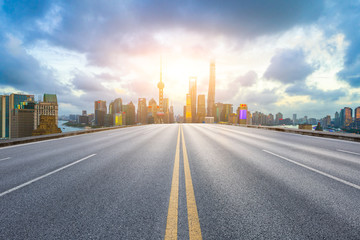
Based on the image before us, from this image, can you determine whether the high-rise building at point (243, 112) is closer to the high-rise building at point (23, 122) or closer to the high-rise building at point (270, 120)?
the high-rise building at point (270, 120)

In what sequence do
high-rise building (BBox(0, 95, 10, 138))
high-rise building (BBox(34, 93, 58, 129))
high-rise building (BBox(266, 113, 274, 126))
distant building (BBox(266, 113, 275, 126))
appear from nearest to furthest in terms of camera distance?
high-rise building (BBox(34, 93, 58, 129))
high-rise building (BBox(266, 113, 274, 126))
distant building (BBox(266, 113, 275, 126))
high-rise building (BBox(0, 95, 10, 138))

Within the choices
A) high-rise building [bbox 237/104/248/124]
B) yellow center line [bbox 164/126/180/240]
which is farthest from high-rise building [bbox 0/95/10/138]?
yellow center line [bbox 164/126/180/240]

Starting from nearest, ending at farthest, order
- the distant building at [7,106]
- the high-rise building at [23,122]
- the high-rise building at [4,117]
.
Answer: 1. the high-rise building at [23,122]
2. the high-rise building at [4,117]
3. the distant building at [7,106]

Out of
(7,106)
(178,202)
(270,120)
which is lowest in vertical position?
(178,202)

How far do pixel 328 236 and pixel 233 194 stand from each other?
1429mm

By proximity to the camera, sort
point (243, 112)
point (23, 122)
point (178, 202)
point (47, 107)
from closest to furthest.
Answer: point (178, 202) < point (243, 112) < point (23, 122) < point (47, 107)

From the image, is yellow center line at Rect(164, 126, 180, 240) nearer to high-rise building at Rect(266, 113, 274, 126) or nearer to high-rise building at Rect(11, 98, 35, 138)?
high-rise building at Rect(266, 113, 274, 126)

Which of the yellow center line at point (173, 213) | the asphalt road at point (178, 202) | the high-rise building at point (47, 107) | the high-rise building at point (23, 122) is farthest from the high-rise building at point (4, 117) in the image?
the yellow center line at point (173, 213)

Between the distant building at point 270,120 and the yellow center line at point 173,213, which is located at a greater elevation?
the distant building at point 270,120

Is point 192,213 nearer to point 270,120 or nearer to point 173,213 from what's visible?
point 173,213

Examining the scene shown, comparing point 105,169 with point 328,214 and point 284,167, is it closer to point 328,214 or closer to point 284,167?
point 328,214

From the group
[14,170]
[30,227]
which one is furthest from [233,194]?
[14,170]

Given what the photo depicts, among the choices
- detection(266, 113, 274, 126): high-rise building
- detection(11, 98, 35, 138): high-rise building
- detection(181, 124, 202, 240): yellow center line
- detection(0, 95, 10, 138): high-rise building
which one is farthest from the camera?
detection(0, 95, 10, 138): high-rise building

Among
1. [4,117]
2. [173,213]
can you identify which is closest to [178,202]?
[173,213]
